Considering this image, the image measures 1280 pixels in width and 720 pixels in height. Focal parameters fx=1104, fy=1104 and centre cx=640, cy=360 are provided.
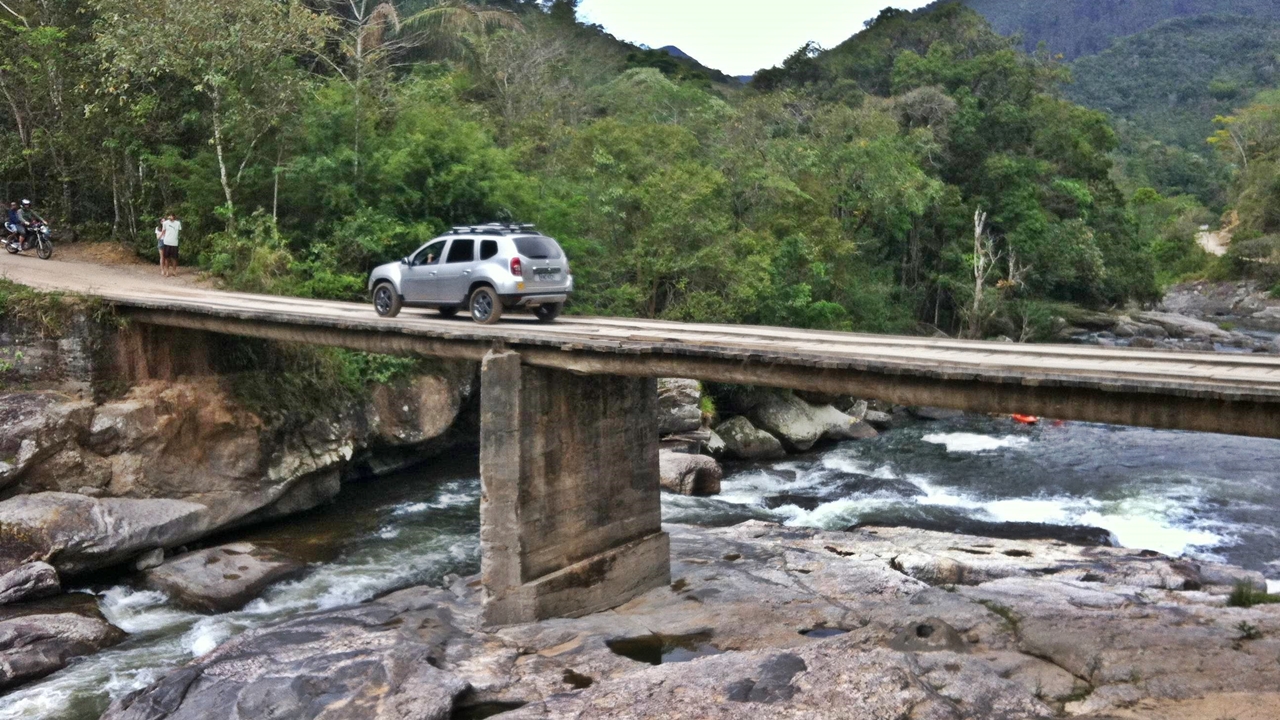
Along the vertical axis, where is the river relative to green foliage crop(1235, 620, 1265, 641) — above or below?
below

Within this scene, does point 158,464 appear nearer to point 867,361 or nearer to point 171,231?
point 171,231

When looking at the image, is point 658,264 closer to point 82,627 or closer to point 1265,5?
point 82,627

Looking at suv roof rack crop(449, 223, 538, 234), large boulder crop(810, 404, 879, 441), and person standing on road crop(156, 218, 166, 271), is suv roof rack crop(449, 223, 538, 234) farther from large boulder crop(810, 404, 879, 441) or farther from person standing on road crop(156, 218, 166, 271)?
large boulder crop(810, 404, 879, 441)

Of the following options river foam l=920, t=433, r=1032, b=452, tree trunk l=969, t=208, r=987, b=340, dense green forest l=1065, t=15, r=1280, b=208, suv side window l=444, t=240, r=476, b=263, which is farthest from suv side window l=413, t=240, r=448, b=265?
dense green forest l=1065, t=15, r=1280, b=208

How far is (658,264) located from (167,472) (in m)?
15.5

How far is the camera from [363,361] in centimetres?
2556

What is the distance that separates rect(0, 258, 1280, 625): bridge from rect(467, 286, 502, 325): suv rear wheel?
0.77 ft

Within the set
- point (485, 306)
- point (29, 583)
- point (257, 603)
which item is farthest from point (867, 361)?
point (29, 583)

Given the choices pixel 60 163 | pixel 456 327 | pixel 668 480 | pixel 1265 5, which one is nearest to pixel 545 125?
pixel 60 163

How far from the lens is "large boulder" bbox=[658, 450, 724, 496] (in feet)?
82.3

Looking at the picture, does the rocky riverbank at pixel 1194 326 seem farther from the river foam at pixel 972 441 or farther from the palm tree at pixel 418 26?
the palm tree at pixel 418 26

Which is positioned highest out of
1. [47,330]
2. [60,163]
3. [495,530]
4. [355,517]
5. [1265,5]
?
[1265,5]

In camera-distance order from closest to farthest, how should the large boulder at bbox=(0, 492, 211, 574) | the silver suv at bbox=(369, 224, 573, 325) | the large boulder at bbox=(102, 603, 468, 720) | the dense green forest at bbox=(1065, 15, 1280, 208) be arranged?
the large boulder at bbox=(102, 603, 468, 720) → the silver suv at bbox=(369, 224, 573, 325) → the large boulder at bbox=(0, 492, 211, 574) → the dense green forest at bbox=(1065, 15, 1280, 208)

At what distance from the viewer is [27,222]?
29266 millimetres
